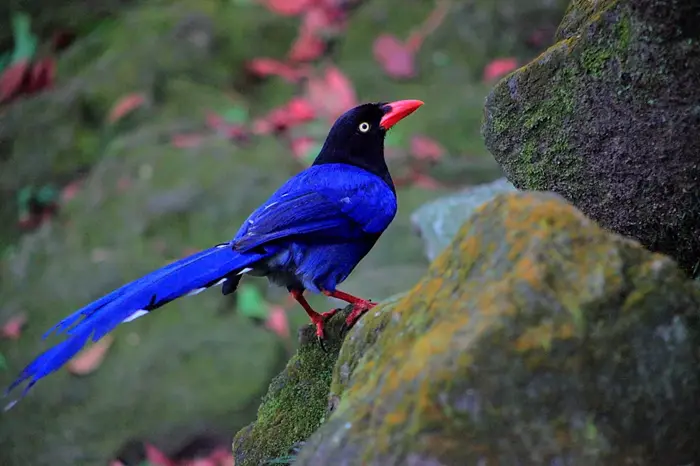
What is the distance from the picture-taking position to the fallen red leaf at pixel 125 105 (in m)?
6.96

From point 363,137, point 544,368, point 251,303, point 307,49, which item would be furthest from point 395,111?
point 307,49

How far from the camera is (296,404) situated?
2787 millimetres

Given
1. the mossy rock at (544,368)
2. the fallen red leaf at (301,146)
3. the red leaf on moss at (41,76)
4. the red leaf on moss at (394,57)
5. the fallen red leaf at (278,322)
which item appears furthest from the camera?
the red leaf on moss at (41,76)

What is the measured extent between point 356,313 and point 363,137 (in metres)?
1.12

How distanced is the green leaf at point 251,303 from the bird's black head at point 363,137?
1.64m

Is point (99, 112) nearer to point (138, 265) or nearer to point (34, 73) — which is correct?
point (34, 73)

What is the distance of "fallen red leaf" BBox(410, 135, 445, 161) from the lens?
6.25m

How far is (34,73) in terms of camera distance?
8141mm

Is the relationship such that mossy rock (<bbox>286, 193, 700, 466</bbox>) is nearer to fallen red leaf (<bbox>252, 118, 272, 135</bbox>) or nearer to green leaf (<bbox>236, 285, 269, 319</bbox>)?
green leaf (<bbox>236, 285, 269, 319</bbox>)

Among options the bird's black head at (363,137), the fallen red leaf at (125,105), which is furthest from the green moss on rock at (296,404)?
the fallen red leaf at (125,105)

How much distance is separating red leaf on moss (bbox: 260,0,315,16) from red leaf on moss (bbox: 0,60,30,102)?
2795 mm

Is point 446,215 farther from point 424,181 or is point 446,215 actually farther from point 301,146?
point 301,146

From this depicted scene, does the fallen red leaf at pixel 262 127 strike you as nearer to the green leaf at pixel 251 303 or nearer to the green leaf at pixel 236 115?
the green leaf at pixel 236 115

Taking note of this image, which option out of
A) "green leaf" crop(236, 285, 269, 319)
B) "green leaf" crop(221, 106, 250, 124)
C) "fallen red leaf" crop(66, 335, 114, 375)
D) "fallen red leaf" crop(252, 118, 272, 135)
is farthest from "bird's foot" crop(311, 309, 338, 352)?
"green leaf" crop(221, 106, 250, 124)
